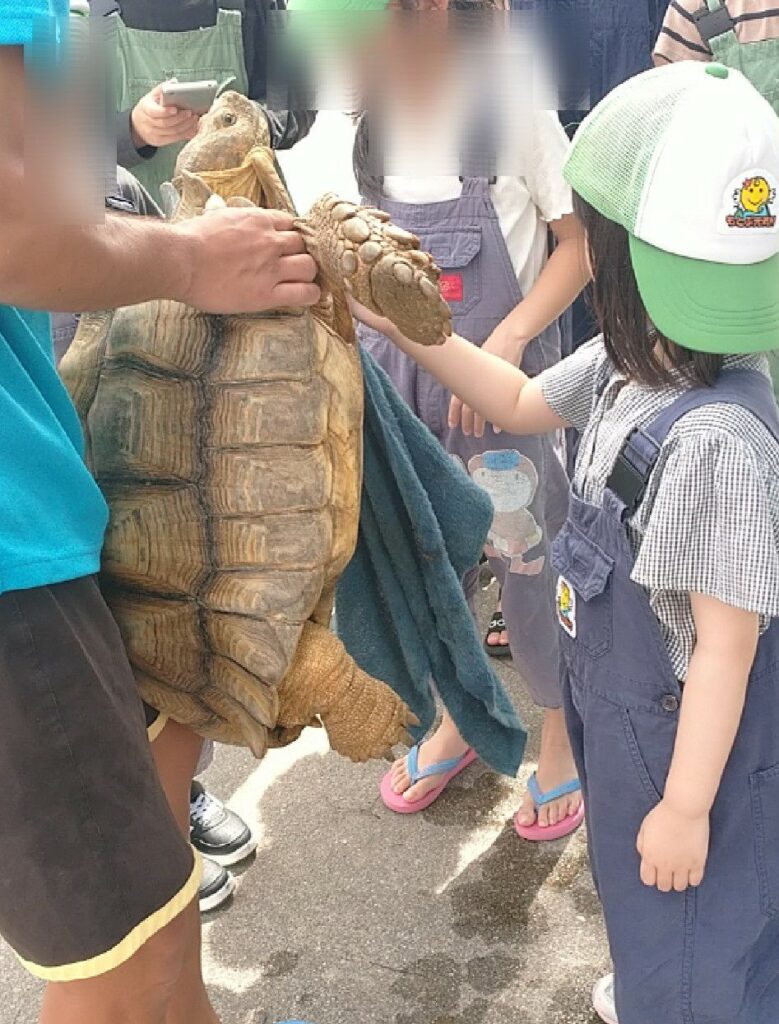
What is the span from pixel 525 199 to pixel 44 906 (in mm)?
1139

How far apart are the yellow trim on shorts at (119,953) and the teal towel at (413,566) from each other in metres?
0.45

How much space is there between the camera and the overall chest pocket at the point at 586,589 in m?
1.07

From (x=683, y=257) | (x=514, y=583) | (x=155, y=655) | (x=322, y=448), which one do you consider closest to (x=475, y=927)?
(x=514, y=583)

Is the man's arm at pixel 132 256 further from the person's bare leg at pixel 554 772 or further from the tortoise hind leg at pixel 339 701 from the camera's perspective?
the person's bare leg at pixel 554 772

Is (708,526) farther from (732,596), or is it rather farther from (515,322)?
(515,322)

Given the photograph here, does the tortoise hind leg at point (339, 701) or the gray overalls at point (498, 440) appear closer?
the tortoise hind leg at point (339, 701)

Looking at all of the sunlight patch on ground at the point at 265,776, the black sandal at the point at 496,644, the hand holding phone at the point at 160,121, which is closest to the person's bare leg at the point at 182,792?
the sunlight patch on ground at the point at 265,776

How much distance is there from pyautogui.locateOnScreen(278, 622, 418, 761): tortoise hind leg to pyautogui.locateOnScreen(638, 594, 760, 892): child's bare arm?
1.04 feet

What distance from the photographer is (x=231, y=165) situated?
1124 mm

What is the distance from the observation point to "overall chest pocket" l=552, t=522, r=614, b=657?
3.51 feet

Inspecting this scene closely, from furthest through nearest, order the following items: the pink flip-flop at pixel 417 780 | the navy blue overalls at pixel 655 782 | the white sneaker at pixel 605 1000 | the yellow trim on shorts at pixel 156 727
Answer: the pink flip-flop at pixel 417 780
the white sneaker at pixel 605 1000
the yellow trim on shorts at pixel 156 727
the navy blue overalls at pixel 655 782

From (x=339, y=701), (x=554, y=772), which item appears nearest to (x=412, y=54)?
(x=339, y=701)

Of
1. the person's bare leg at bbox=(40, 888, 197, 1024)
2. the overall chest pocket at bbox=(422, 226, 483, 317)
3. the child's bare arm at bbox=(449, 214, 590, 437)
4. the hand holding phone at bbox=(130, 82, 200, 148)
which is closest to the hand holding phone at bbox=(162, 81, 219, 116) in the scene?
the hand holding phone at bbox=(130, 82, 200, 148)

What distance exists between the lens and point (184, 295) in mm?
876
